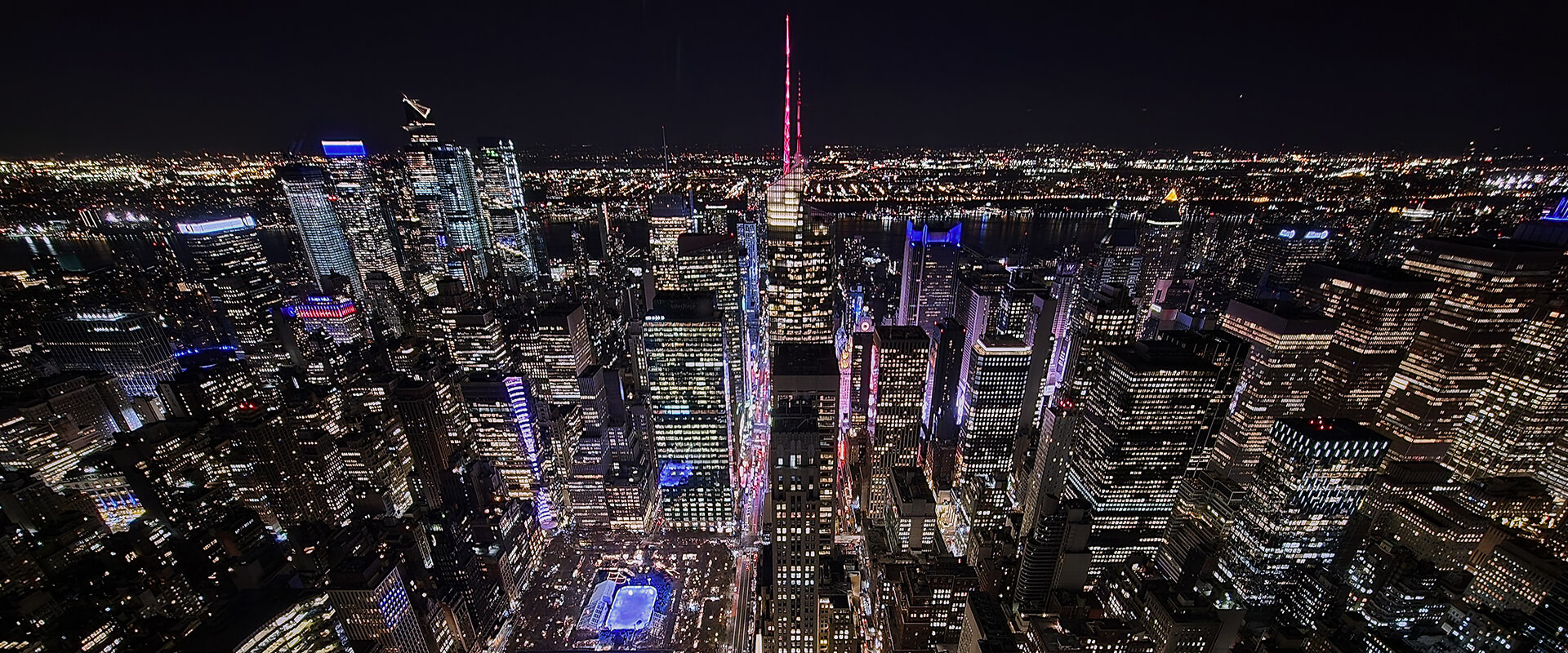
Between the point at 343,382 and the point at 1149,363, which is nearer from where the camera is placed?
the point at 1149,363

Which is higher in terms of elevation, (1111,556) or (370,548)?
(370,548)

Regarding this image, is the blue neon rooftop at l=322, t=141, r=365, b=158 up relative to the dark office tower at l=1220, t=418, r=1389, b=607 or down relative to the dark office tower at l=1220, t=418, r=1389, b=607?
up

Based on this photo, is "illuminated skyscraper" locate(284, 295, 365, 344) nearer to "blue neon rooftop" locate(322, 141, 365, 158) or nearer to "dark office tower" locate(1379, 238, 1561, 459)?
"blue neon rooftop" locate(322, 141, 365, 158)

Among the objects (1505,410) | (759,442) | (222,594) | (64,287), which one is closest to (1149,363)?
(1505,410)

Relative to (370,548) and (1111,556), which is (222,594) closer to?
(370,548)

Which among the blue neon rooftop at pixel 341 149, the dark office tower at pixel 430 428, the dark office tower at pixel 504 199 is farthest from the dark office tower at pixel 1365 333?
the blue neon rooftop at pixel 341 149

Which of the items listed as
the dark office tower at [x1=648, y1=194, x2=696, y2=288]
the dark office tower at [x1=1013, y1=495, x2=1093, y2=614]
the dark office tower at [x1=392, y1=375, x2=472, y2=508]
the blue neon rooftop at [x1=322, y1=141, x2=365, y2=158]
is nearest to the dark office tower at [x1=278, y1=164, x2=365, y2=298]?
the blue neon rooftop at [x1=322, y1=141, x2=365, y2=158]
